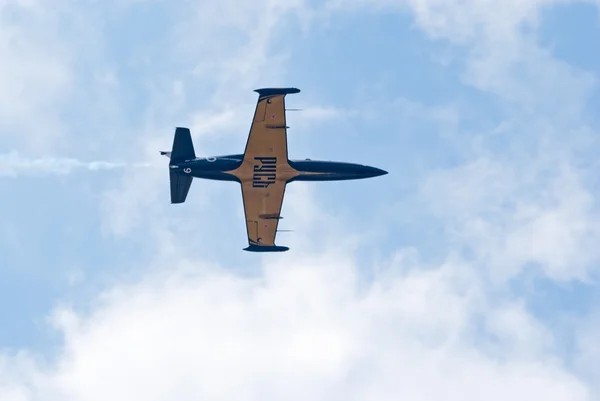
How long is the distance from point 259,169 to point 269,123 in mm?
4770

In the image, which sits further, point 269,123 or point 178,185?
point 178,185

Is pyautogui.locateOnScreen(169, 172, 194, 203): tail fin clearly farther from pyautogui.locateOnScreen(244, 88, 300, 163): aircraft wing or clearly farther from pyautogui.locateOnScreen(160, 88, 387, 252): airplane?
pyautogui.locateOnScreen(244, 88, 300, 163): aircraft wing

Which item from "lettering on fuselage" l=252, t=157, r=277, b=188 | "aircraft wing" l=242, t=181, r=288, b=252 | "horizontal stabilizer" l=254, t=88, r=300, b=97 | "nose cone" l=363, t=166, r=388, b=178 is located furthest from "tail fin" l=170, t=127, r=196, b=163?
"nose cone" l=363, t=166, r=388, b=178

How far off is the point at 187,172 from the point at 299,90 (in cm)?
1267

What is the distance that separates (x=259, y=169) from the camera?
13562cm

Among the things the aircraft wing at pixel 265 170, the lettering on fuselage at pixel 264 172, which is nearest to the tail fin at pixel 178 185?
the aircraft wing at pixel 265 170

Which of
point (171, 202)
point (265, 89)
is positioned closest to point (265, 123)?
point (265, 89)

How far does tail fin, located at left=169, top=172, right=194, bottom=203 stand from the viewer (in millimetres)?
135500

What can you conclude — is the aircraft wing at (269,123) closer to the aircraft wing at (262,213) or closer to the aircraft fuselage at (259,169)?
the aircraft fuselage at (259,169)

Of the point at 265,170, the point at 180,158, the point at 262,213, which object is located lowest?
the point at 262,213

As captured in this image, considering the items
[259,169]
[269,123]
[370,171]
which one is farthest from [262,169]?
[370,171]

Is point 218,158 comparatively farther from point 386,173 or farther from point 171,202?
point 386,173

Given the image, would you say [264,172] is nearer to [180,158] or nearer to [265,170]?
[265,170]

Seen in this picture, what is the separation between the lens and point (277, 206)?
138 meters
